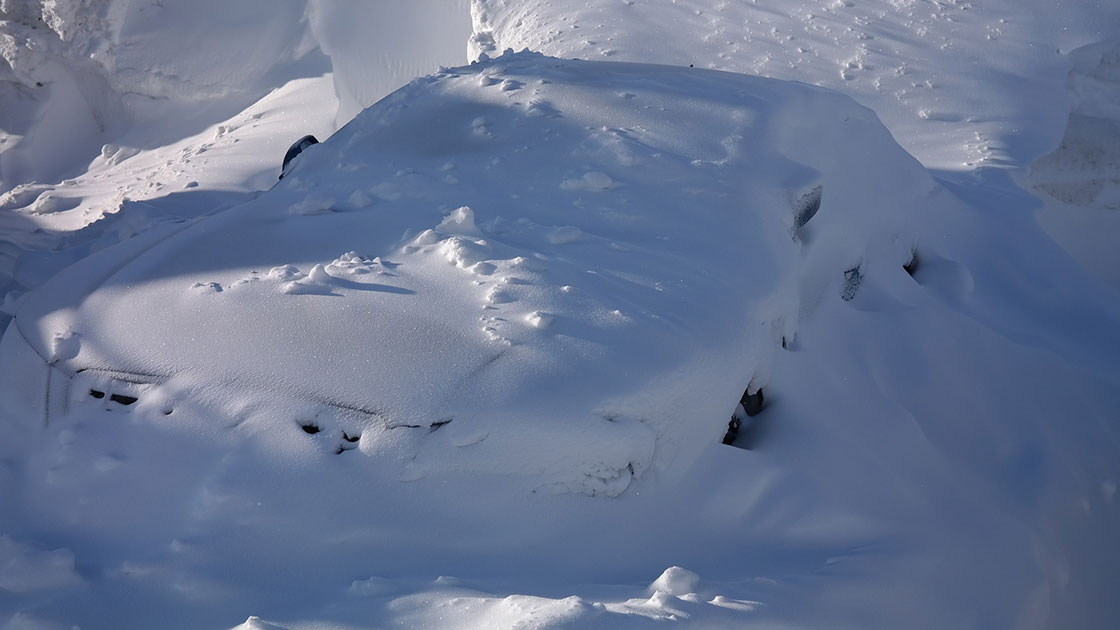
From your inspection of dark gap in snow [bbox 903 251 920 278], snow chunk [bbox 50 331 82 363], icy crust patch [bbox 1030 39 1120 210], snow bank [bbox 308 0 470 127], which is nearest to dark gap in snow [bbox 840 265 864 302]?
dark gap in snow [bbox 903 251 920 278]

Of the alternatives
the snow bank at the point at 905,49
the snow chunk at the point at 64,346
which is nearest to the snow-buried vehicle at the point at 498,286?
the snow chunk at the point at 64,346

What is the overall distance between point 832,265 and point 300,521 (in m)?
1.38

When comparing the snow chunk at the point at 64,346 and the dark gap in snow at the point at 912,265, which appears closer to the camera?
the snow chunk at the point at 64,346

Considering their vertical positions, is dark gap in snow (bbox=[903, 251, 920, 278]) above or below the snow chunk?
above

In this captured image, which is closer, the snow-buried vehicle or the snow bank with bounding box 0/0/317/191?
the snow-buried vehicle

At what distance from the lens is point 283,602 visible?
1.39 m

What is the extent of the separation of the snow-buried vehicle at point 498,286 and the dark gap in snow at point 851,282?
0.06 ft

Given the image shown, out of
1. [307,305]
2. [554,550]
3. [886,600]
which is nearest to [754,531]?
[886,600]

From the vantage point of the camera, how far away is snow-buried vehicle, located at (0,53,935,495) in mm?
1568

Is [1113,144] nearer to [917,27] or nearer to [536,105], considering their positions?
[917,27]

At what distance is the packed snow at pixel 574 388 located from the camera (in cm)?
146

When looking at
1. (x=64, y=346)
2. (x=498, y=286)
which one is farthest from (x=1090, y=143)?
(x=64, y=346)

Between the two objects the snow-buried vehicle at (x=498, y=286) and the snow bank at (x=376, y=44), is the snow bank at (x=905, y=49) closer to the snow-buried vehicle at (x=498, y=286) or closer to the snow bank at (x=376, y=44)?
the snow bank at (x=376, y=44)

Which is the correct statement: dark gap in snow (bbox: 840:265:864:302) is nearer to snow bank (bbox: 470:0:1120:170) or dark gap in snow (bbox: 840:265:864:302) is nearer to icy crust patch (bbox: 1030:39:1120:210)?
snow bank (bbox: 470:0:1120:170)
